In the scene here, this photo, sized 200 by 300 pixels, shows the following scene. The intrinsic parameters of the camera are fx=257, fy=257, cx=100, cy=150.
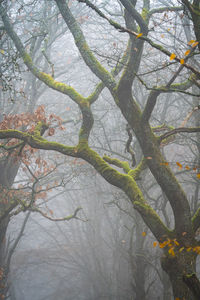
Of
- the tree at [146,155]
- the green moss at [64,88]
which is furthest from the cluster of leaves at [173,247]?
the green moss at [64,88]

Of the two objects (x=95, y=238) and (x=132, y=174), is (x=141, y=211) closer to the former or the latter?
(x=132, y=174)

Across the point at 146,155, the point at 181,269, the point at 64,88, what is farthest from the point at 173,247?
the point at 64,88

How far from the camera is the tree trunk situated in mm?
3863

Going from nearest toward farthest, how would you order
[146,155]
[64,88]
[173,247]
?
[173,247] → [146,155] → [64,88]

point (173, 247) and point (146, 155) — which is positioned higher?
point (146, 155)

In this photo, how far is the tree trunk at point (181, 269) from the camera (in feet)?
12.7

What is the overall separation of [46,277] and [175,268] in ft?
59.6

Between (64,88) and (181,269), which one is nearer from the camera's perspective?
(181,269)

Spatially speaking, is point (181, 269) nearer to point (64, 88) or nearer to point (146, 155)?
point (146, 155)

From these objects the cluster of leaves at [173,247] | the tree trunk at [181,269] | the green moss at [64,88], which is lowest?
the tree trunk at [181,269]

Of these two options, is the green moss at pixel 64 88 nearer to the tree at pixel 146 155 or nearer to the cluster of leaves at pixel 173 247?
the tree at pixel 146 155

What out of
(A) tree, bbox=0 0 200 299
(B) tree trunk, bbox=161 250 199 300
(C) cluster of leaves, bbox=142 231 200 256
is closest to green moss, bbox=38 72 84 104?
(A) tree, bbox=0 0 200 299

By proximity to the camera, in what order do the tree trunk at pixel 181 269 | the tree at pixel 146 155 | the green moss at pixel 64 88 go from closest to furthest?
the tree trunk at pixel 181 269, the tree at pixel 146 155, the green moss at pixel 64 88

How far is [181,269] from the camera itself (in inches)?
155
